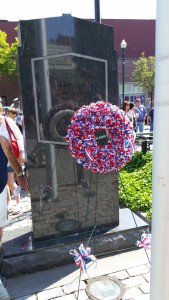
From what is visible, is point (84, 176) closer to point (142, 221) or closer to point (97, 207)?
point (97, 207)

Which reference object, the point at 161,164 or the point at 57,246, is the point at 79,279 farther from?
the point at 161,164

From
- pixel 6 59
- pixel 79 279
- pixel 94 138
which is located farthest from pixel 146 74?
pixel 79 279

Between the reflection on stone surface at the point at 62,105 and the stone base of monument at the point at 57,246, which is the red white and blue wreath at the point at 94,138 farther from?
the stone base of monument at the point at 57,246

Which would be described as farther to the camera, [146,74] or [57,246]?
[146,74]

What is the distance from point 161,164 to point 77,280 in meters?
1.98

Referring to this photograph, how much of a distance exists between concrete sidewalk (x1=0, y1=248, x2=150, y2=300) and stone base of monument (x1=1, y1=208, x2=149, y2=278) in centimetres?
8

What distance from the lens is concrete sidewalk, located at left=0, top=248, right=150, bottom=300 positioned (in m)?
2.68

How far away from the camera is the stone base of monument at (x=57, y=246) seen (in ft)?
9.87

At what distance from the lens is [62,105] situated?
10.3 feet

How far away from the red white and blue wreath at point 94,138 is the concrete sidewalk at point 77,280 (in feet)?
3.71

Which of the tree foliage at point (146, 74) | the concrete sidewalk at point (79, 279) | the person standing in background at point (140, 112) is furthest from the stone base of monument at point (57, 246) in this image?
Answer: the tree foliage at point (146, 74)

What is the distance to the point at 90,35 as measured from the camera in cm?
310

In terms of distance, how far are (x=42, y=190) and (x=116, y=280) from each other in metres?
1.29

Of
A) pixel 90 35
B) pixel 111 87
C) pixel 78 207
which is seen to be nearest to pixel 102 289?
pixel 78 207
